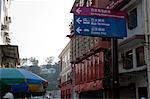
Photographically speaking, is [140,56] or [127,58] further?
[127,58]

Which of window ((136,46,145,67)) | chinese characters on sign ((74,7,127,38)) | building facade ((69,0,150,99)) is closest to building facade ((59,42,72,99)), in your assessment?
building facade ((69,0,150,99))

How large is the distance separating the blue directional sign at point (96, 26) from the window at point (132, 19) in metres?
2.87

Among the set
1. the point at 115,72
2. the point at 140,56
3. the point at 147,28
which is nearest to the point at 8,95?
the point at 115,72

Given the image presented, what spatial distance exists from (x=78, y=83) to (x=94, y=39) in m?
7.89

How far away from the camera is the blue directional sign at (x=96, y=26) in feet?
53.9

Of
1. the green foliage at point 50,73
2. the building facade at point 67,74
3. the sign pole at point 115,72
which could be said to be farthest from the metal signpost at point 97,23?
the green foliage at point 50,73

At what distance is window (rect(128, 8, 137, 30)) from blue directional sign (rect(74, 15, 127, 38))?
287cm

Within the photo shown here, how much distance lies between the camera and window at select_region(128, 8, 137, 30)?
19.6m

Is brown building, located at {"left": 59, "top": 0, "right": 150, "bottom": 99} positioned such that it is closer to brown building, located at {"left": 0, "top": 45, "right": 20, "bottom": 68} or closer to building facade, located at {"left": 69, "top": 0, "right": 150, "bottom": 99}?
building facade, located at {"left": 69, "top": 0, "right": 150, "bottom": 99}

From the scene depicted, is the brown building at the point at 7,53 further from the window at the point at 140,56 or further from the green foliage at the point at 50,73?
the green foliage at the point at 50,73

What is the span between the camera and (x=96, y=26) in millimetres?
16703

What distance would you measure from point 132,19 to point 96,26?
394cm

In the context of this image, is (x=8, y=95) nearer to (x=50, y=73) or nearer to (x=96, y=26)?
(x=96, y=26)

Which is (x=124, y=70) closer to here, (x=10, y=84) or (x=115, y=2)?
(x=115, y=2)
